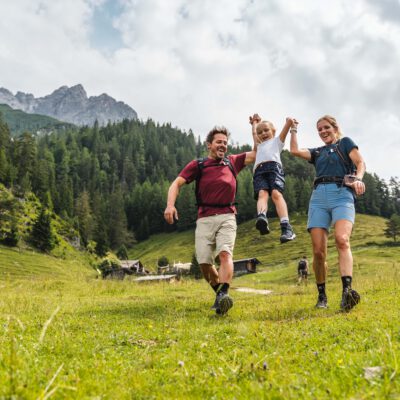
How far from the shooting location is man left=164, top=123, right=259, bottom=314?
23.9 ft

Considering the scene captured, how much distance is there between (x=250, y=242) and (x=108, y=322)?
111686 millimetres

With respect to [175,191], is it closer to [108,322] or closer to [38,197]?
[108,322]

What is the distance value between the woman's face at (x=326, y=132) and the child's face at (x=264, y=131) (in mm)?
1231

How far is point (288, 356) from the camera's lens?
3.48 metres

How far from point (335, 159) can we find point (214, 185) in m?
2.38

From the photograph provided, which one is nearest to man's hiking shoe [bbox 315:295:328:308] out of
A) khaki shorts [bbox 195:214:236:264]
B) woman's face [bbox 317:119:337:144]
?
khaki shorts [bbox 195:214:236:264]

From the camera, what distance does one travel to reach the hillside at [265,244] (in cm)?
9087

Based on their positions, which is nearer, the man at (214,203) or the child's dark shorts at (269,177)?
the man at (214,203)

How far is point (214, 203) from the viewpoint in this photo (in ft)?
24.8

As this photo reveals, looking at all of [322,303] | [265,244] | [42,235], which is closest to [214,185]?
[322,303]

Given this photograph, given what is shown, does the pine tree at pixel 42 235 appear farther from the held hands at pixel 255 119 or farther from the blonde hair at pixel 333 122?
the blonde hair at pixel 333 122

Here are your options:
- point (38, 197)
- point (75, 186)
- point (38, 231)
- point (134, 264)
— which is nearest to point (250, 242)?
point (134, 264)

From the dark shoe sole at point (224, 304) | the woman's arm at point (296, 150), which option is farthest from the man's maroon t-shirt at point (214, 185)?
the dark shoe sole at point (224, 304)

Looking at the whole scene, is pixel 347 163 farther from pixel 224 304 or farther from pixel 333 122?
pixel 224 304
